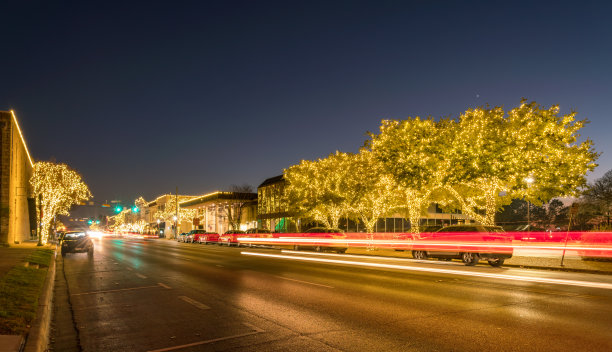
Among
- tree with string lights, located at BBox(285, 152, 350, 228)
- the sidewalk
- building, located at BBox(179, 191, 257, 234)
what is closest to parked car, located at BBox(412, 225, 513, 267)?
the sidewalk

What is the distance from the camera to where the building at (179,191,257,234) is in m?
72.9

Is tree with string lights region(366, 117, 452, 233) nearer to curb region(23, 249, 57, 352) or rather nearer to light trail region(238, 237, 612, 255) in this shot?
light trail region(238, 237, 612, 255)

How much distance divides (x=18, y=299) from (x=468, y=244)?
18.5 metres

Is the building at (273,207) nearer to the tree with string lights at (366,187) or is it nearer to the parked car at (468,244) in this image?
→ the tree with string lights at (366,187)

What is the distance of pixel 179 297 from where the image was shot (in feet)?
38.6

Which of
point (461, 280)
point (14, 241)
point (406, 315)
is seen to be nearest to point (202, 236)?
point (14, 241)

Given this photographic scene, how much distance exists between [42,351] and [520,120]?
2611 cm

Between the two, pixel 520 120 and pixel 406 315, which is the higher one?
pixel 520 120

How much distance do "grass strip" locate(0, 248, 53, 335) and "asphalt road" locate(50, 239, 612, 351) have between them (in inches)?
24.0

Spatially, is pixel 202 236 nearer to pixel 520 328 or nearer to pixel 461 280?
pixel 461 280

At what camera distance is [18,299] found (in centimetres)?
1009

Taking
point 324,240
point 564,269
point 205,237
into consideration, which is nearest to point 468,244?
point 564,269

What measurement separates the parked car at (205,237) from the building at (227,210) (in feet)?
36.5

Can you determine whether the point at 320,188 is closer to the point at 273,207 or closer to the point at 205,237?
the point at 205,237
